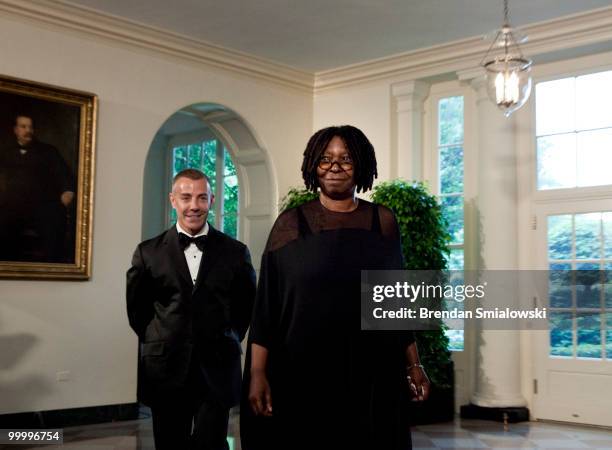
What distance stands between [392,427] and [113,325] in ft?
15.8

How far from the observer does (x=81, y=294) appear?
21.9 feet

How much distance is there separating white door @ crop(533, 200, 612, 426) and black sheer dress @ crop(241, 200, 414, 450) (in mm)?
4900

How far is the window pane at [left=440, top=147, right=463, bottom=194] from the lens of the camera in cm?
791

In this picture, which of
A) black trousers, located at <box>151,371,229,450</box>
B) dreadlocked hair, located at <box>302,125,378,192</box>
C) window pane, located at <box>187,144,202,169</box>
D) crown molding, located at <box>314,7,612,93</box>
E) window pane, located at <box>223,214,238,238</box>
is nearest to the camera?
dreadlocked hair, located at <box>302,125,378,192</box>

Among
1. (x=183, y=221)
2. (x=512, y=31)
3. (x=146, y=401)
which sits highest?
(x=512, y=31)

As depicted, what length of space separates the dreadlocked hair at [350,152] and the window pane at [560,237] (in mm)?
4980

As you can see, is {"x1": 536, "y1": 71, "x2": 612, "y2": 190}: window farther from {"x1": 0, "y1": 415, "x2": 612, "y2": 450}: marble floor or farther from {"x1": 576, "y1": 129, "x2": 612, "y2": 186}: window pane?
{"x1": 0, "y1": 415, "x2": 612, "y2": 450}: marble floor

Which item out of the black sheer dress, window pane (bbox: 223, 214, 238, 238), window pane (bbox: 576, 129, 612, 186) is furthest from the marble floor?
the black sheer dress

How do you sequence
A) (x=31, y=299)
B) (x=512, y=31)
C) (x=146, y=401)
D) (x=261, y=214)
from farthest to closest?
(x=261, y=214), (x=31, y=299), (x=512, y=31), (x=146, y=401)

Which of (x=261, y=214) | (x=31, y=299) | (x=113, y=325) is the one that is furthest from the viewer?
(x=261, y=214)

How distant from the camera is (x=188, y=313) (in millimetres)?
3250

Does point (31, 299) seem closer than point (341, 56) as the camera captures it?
Yes

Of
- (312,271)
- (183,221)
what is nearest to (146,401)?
(183,221)

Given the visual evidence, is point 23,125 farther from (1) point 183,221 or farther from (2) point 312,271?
(2) point 312,271
